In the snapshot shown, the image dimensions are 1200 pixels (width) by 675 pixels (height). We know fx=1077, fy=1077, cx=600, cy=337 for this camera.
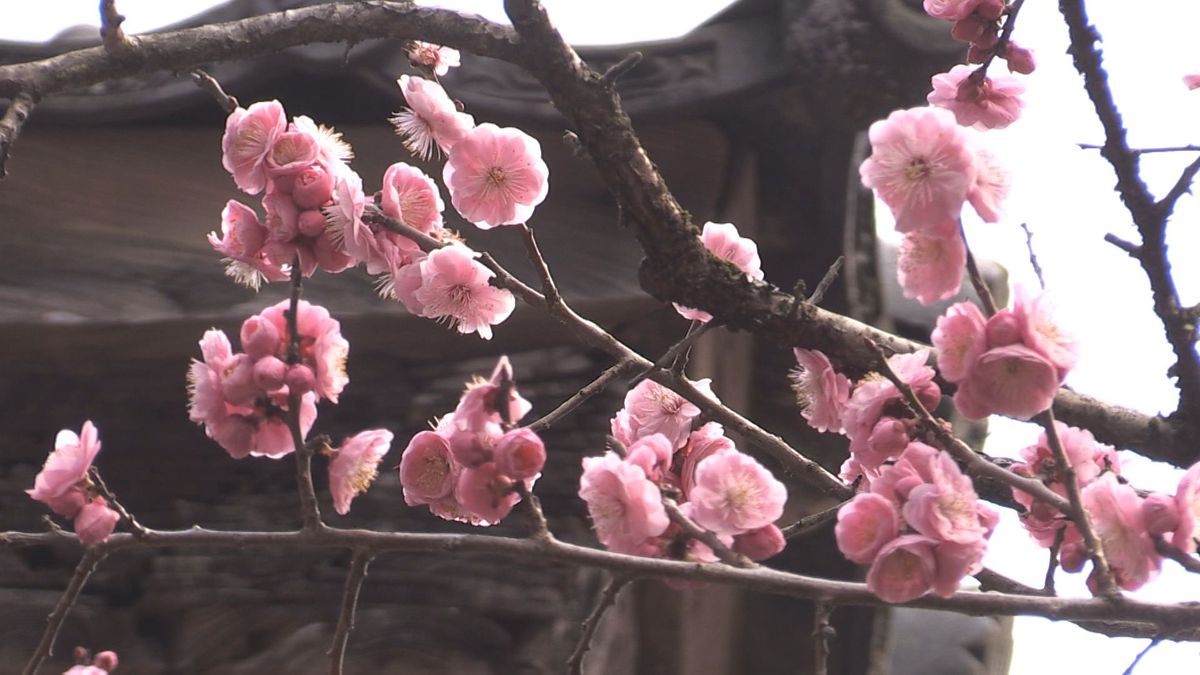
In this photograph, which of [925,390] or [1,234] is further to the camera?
[1,234]

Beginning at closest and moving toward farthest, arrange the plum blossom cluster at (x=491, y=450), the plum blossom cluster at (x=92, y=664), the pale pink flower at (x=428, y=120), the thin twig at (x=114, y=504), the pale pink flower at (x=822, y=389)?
1. the plum blossom cluster at (x=491, y=450)
2. the thin twig at (x=114, y=504)
3. the pale pink flower at (x=822, y=389)
4. the pale pink flower at (x=428, y=120)
5. the plum blossom cluster at (x=92, y=664)

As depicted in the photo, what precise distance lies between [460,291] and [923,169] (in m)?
0.60

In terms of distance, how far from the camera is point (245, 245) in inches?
51.8

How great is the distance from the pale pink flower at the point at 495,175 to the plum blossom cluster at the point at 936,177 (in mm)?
485

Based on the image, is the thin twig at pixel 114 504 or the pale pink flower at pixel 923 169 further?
the thin twig at pixel 114 504

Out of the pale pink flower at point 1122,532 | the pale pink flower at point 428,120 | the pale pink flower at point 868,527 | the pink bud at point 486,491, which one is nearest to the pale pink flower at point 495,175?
the pale pink flower at point 428,120

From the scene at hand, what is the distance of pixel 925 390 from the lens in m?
1.18

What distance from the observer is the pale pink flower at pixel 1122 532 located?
42.4 inches

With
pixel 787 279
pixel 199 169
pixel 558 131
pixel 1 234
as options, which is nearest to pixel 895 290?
pixel 787 279

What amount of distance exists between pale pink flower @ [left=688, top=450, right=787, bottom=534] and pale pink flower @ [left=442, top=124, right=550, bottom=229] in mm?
496

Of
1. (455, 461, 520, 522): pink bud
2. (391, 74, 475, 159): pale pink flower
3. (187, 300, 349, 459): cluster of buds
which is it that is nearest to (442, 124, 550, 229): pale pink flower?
(391, 74, 475, 159): pale pink flower

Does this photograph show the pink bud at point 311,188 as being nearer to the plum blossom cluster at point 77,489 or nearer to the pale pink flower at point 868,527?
the plum blossom cluster at point 77,489

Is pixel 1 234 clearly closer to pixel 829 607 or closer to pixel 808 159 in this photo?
pixel 808 159

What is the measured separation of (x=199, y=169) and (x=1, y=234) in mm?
429
